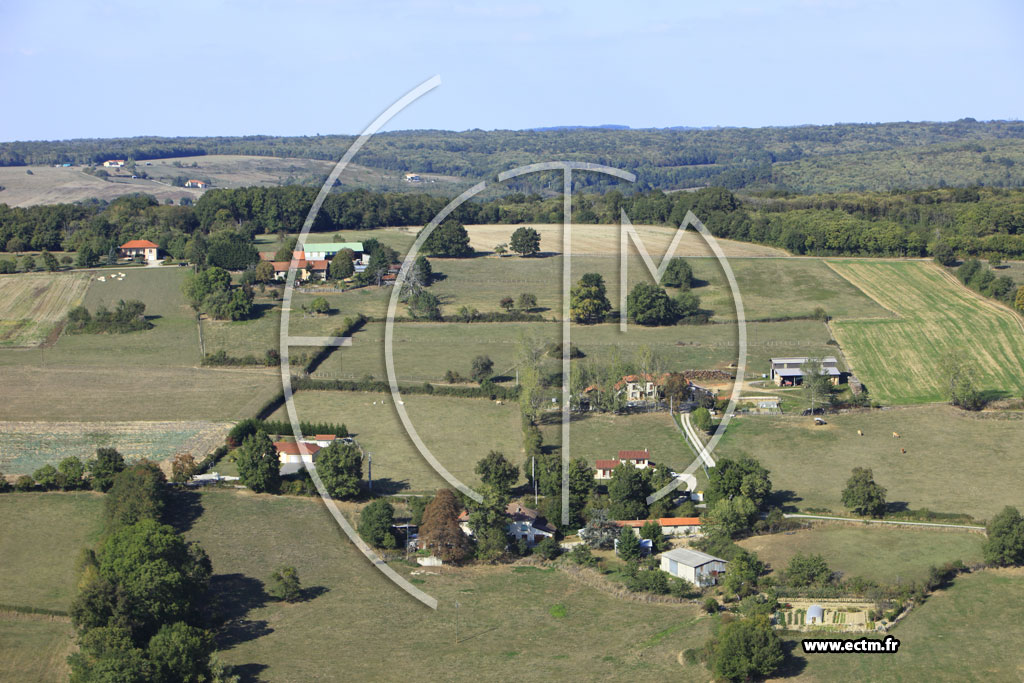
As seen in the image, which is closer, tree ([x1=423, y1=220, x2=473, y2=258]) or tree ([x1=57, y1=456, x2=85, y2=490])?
tree ([x1=57, y1=456, x2=85, y2=490])

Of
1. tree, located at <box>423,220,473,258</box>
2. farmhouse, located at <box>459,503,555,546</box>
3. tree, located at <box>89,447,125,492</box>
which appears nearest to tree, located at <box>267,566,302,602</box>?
farmhouse, located at <box>459,503,555,546</box>

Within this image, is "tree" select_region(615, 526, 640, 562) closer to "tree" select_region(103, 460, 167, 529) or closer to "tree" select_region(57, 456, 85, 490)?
"tree" select_region(103, 460, 167, 529)

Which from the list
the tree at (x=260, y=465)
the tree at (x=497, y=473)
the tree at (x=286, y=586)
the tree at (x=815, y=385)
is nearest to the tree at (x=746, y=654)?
the tree at (x=497, y=473)

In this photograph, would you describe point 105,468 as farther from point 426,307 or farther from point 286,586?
point 426,307

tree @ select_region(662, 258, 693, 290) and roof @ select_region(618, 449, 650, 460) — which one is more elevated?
tree @ select_region(662, 258, 693, 290)

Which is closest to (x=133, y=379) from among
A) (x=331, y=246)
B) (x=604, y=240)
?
(x=331, y=246)

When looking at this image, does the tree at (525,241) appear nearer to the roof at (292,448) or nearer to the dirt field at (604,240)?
the dirt field at (604,240)

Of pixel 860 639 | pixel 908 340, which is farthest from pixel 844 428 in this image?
pixel 860 639
